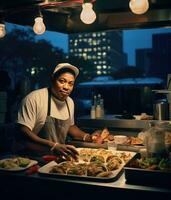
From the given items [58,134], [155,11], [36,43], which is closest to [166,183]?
[58,134]

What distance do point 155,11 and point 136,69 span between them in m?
27.5

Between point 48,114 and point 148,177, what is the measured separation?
1.64m

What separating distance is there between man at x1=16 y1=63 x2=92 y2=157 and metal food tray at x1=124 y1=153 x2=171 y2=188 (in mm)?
1099

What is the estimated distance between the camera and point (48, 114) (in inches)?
140

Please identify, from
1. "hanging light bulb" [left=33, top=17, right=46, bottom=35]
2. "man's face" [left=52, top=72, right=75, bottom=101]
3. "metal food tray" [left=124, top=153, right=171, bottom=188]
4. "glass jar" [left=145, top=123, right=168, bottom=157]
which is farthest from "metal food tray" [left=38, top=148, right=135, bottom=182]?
"hanging light bulb" [left=33, top=17, right=46, bottom=35]

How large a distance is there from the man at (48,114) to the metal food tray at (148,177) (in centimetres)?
110

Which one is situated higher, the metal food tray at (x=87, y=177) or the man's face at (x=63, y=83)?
the man's face at (x=63, y=83)

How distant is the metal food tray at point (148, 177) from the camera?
2215 mm

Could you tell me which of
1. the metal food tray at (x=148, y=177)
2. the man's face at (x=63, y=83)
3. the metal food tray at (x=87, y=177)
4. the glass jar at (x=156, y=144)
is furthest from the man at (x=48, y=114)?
the metal food tray at (x=148, y=177)

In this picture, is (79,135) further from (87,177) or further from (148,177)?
(148,177)

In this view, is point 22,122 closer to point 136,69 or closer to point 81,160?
point 81,160

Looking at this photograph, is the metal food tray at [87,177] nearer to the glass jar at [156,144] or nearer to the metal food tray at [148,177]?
the metal food tray at [148,177]

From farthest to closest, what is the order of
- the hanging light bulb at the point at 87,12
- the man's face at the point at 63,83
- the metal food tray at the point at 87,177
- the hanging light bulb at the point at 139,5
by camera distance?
the man's face at the point at 63,83, the hanging light bulb at the point at 87,12, the hanging light bulb at the point at 139,5, the metal food tray at the point at 87,177

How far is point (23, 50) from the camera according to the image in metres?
22.9
